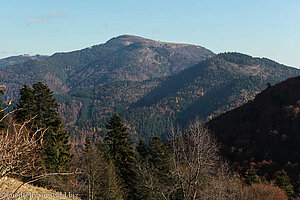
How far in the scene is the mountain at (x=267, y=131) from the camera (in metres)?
62.1

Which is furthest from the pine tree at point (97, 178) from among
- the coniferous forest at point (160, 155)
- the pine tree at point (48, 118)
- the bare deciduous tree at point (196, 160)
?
the bare deciduous tree at point (196, 160)

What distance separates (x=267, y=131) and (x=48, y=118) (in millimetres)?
61848

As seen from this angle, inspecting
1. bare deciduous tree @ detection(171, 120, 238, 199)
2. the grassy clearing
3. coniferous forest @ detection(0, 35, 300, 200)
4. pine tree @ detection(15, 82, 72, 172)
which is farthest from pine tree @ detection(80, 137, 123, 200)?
the grassy clearing

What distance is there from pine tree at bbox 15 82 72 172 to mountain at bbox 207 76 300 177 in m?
44.0

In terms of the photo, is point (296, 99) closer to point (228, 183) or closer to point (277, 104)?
point (277, 104)

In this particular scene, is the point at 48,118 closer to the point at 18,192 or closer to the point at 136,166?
the point at 136,166

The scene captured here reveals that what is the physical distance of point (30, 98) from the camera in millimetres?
33594

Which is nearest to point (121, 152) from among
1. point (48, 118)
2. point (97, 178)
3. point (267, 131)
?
point (97, 178)

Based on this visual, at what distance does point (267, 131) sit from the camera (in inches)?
2852

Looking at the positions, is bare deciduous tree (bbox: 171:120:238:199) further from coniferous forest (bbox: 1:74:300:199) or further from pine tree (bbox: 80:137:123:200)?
pine tree (bbox: 80:137:123:200)

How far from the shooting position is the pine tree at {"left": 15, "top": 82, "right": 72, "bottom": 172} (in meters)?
32.8

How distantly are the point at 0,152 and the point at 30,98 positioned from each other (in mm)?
32034

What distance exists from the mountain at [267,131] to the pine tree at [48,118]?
43998 millimetres

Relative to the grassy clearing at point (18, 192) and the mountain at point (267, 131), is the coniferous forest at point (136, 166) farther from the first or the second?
the grassy clearing at point (18, 192)
